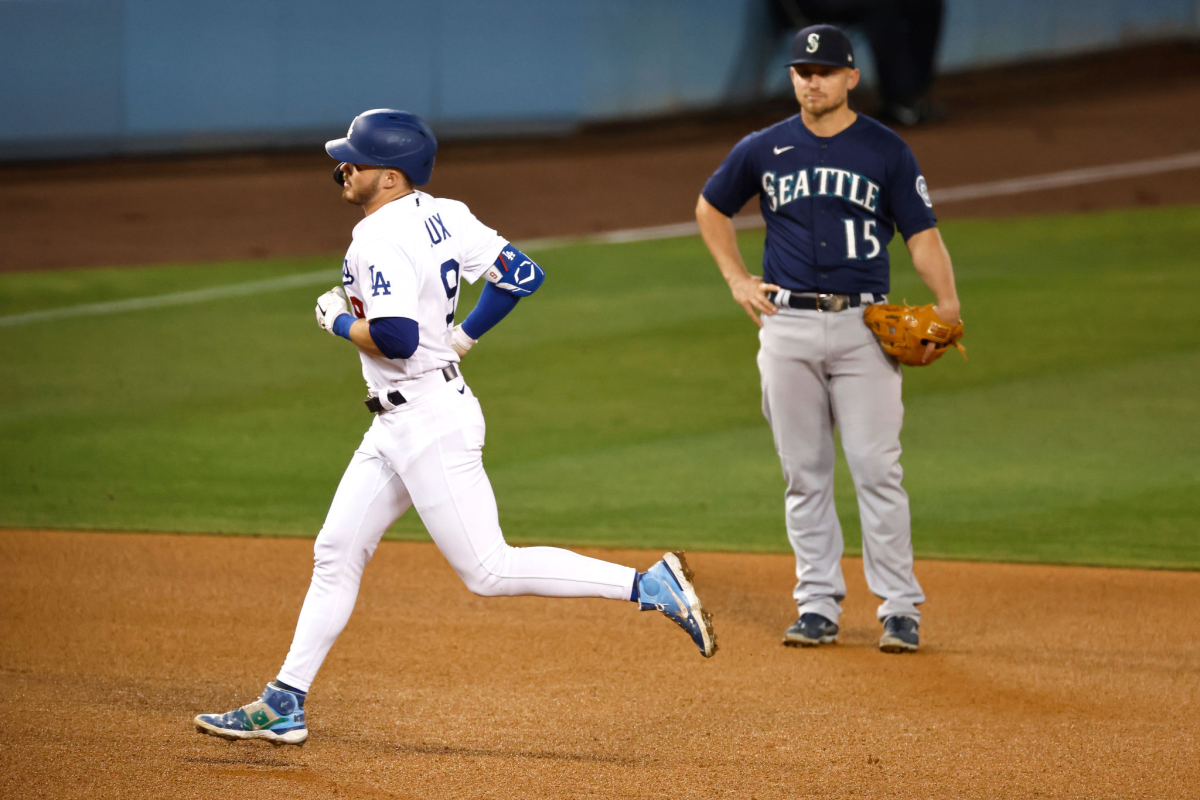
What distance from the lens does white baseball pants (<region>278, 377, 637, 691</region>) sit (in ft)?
13.3

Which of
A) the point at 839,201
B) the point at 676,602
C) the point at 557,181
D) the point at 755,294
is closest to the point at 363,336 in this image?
the point at 676,602

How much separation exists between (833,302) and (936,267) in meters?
0.39

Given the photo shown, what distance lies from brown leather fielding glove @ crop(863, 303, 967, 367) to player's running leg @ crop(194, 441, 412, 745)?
1.88 meters

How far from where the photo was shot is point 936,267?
4.98 m

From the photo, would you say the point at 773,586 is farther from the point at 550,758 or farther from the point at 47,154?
the point at 47,154

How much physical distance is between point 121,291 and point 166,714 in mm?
9498

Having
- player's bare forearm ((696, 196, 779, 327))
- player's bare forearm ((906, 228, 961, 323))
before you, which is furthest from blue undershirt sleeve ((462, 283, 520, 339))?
player's bare forearm ((906, 228, 961, 323))

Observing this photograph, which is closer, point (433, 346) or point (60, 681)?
point (433, 346)

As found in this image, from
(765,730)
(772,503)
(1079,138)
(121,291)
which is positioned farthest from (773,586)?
(1079,138)

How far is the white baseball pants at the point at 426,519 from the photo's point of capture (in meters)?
4.05

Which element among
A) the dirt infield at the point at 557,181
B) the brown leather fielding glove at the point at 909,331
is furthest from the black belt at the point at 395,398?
the dirt infield at the point at 557,181

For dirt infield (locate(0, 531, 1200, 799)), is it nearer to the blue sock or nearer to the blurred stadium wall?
the blue sock

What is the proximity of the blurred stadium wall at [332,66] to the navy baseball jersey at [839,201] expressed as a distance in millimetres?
14861

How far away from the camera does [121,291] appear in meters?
13.2
